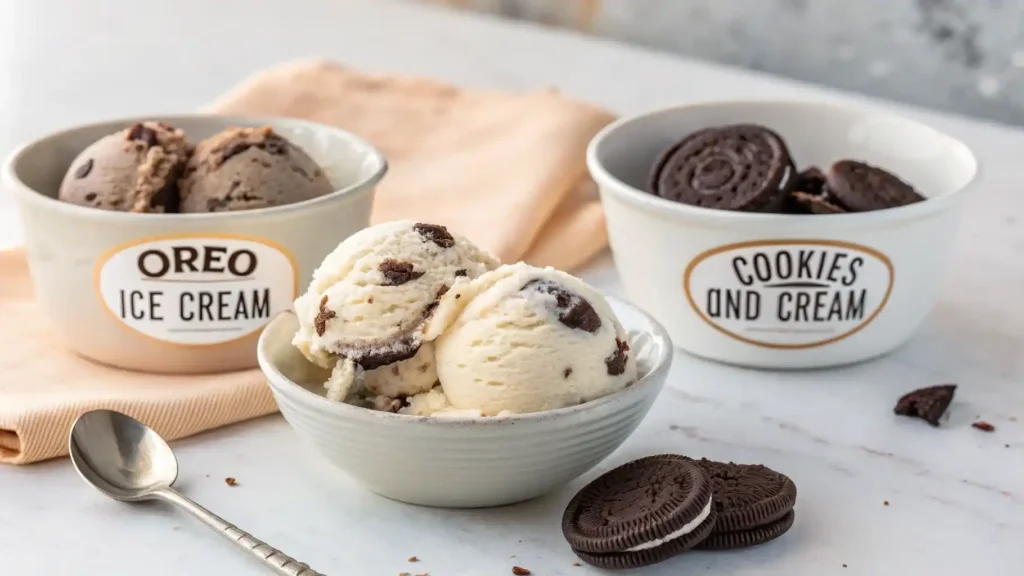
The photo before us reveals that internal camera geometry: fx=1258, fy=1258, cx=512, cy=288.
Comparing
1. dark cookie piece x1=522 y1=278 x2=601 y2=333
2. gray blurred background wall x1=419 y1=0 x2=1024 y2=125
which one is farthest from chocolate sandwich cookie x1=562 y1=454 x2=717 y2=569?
gray blurred background wall x1=419 y1=0 x2=1024 y2=125

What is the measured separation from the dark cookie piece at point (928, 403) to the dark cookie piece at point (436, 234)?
1.55ft

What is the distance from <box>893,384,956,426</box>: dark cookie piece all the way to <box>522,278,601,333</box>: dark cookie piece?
14.3 inches

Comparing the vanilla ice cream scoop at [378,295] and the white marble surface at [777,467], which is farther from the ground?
the vanilla ice cream scoop at [378,295]

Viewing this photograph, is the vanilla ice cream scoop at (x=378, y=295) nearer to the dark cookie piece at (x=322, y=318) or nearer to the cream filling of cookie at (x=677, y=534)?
the dark cookie piece at (x=322, y=318)

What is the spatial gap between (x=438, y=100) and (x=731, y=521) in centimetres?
113

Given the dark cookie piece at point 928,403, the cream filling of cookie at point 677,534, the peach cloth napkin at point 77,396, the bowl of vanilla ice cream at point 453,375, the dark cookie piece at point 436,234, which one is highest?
the dark cookie piece at point 436,234

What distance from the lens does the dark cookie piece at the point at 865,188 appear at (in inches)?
51.8

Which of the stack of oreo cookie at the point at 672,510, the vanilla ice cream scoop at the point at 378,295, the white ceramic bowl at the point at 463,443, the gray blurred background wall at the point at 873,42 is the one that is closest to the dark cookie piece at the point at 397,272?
the vanilla ice cream scoop at the point at 378,295

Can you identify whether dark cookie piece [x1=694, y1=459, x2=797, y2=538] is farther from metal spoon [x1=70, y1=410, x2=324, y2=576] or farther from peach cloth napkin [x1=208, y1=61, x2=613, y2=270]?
peach cloth napkin [x1=208, y1=61, x2=613, y2=270]

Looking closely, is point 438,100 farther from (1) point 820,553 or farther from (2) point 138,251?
(1) point 820,553

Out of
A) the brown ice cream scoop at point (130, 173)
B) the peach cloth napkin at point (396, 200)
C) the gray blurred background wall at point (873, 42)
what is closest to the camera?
the peach cloth napkin at point (396, 200)

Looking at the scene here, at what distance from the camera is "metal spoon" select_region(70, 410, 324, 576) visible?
1.04 meters

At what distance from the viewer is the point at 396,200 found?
1.68 metres

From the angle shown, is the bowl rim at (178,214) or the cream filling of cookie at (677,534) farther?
the bowl rim at (178,214)
